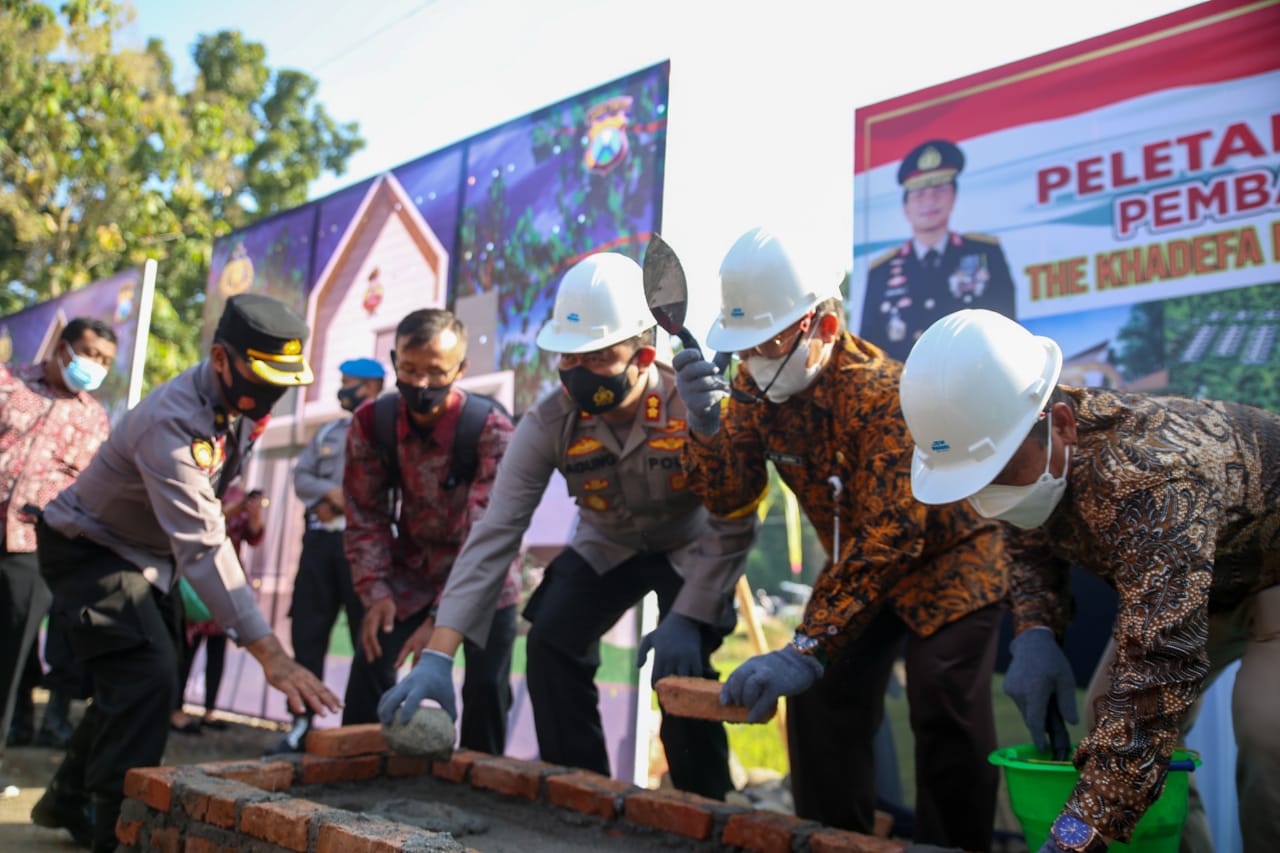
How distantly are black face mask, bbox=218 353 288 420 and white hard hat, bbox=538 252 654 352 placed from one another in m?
0.94

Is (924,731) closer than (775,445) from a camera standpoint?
Yes

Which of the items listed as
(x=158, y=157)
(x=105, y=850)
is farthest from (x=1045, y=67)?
(x=158, y=157)

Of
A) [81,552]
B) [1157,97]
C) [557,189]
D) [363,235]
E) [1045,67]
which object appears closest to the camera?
[81,552]

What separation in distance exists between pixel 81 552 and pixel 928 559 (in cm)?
277

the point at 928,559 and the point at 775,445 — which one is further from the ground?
the point at 775,445

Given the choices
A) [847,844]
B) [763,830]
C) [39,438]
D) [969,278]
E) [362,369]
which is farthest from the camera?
[362,369]

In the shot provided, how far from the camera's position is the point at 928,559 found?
9.75ft

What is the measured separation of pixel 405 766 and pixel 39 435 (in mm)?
3168

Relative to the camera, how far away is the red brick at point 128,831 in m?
3.07

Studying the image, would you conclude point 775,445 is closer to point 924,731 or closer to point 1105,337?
point 924,731

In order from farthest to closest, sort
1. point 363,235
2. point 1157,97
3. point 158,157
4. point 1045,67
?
point 158,157 → point 363,235 → point 1045,67 → point 1157,97

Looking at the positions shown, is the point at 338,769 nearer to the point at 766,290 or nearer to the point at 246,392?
the point at 246,392

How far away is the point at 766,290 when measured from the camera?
301 centimetres

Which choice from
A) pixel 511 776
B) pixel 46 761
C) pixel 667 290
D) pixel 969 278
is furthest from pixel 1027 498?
pixel 46 761
